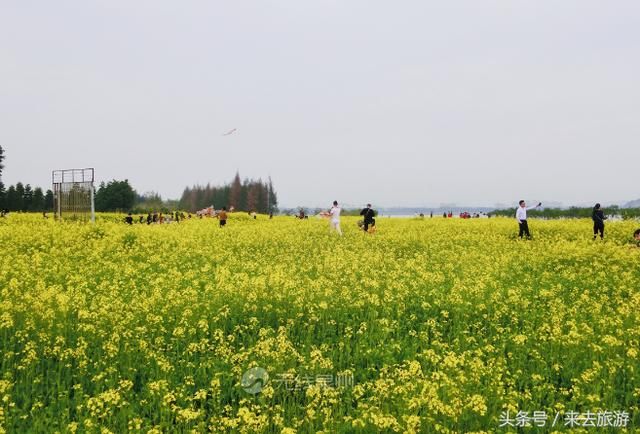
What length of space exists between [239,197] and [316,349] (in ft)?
450

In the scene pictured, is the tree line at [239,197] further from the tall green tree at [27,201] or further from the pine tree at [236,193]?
the tall green tree at [27,201]

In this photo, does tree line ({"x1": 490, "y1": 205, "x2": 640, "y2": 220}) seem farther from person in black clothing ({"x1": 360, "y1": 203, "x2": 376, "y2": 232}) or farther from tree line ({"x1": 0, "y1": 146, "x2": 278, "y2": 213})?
tree line ({"x1": 0, "y1": 146, "x2": 278, "y2": 213})

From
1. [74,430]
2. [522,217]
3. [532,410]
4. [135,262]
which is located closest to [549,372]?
[532,410]

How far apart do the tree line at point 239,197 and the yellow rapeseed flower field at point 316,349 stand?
12057 cm

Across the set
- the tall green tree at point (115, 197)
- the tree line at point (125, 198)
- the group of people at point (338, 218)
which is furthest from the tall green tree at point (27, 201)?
the group of people at point (338, 218)

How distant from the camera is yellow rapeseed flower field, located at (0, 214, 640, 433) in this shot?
6.73 metres

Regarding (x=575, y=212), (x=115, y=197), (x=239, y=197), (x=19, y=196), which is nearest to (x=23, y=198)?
(x=19, y=196)

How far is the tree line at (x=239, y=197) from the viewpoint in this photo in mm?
143000

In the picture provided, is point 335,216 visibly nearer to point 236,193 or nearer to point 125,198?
point 125,198

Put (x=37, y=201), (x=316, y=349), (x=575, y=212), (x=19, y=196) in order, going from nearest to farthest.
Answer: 1. (x=316, y=349)
2. (x=575, y=212)
3. (x=19, y=196)
4. (x=37, y=201)

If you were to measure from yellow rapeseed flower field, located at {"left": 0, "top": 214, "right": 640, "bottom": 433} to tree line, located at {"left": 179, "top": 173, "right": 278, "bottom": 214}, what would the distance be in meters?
121

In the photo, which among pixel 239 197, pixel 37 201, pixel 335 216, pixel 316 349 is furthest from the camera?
pixel 239 197

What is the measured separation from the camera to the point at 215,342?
9.81 metres

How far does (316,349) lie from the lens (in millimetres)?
8914
